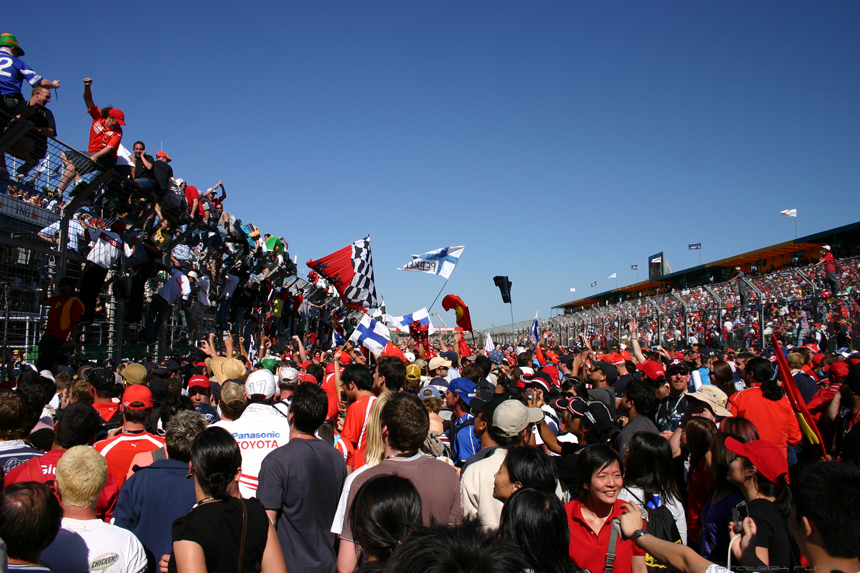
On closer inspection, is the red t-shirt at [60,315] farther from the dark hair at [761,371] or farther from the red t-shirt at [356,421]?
the dark hair at [761,371]

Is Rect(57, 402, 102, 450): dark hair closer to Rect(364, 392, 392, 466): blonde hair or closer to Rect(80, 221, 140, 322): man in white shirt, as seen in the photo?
Rect(364, 392, 392, 466): blonde hair

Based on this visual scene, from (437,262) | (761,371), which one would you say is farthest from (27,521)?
(437,262)

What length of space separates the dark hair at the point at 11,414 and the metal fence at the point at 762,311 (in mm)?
8025

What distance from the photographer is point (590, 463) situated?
9.49 ft

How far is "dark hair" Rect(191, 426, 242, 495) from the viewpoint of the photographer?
250 cm

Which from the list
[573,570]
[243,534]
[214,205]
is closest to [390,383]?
[243,534]

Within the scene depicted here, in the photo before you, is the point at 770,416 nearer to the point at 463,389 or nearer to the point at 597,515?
the point at 463,389

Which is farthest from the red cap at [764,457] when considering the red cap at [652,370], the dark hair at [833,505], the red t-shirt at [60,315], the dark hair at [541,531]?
the red t-shirt at [60,315]

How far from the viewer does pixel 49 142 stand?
20.0 ft

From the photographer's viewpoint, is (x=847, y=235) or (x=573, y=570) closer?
(x=573, y=570)

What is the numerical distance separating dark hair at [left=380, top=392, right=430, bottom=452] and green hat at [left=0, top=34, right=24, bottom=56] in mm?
5917

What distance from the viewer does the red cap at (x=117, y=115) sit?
7285mm

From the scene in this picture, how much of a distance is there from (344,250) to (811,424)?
10008mm

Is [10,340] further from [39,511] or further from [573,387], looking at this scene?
[573,387]
